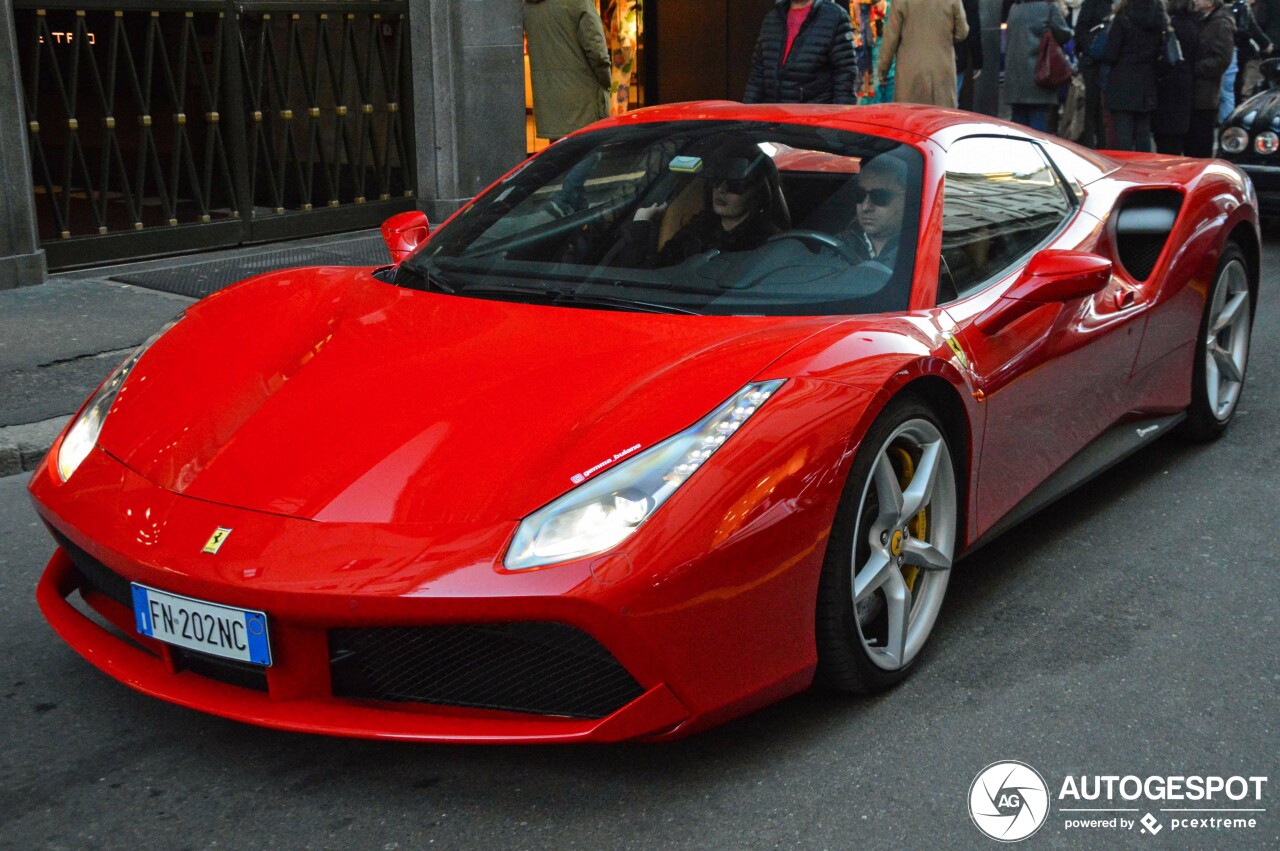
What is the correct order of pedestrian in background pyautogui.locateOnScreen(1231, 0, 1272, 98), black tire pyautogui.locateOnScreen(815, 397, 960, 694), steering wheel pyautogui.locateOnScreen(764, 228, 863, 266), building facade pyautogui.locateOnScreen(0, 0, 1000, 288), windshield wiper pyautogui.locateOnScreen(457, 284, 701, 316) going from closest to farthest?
1. black tire pyautogui.locateOnScreen(815, 397, 960, 694)
2. windshield wiper pyautogui.locateOnScreen(457, 284, 701, 316)
3. steering wheel pyautogui.locateOnScreen(764, 228, 863, 266)
4. building facade pyautogui.locateOnScreen(0, 0, 1000, 288)
5. pedestrian in background pyautogui.locateOnScreen(1231, 0, 1272, 98)

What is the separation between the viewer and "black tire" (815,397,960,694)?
2.86 m

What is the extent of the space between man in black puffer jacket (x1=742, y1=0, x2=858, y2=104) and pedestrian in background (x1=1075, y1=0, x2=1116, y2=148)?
3.80 metres

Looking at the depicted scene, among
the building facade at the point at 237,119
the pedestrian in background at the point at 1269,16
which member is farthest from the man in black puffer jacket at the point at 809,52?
the pedestrian in background at the point at 1269,16

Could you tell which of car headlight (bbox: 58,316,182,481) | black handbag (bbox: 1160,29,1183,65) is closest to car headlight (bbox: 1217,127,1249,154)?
black handbag (bbox: 1160,29,1183,65)

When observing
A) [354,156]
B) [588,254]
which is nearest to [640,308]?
[588,254]

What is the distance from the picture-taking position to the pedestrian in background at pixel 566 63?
955 centimetres

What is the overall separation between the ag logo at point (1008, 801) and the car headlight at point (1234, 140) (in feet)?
27.1

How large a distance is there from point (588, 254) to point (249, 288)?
3.20ft

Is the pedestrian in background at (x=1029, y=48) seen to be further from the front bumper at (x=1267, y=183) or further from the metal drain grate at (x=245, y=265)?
the metal drain grate at (x=245, y=265)

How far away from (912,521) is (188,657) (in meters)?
1.63

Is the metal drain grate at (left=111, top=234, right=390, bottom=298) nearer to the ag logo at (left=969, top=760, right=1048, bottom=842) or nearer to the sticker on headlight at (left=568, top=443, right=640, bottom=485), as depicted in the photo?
the sticker on headlight at (left=568, top=443, right=640, bottom=485)

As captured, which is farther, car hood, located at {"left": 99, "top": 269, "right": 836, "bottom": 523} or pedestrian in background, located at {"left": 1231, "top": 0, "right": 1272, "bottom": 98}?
pedestrian in background, located at {"left": 1231, "top": 0, "right": 1272, "bottom": 98}

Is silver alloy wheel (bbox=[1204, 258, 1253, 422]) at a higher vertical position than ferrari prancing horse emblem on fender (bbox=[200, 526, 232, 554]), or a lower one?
lower

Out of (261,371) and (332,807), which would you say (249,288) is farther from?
(332,807)
